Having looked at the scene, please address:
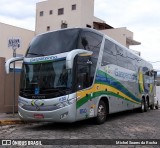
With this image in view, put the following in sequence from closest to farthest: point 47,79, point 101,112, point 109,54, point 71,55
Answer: point 71,55 → point 47,79 → point 101,112 → point 109,54

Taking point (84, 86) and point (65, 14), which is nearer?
point (84, 86)

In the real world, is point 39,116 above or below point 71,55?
below

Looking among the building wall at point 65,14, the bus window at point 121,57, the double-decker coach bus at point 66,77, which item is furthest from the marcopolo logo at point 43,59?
the building wall at point 65,14

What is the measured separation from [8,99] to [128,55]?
6.98 m

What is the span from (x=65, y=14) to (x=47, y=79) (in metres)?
38.9

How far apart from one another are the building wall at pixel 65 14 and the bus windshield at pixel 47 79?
34.3m

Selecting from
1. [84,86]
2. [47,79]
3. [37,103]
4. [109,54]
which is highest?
[109,54]

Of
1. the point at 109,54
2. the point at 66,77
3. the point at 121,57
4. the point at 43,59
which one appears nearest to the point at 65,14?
the point at 121,57

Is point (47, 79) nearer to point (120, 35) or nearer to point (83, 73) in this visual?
point (83, 73)

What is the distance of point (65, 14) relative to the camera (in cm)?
4788

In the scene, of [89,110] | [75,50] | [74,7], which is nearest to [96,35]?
[75,50]

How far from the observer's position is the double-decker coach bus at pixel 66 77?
32.6ft

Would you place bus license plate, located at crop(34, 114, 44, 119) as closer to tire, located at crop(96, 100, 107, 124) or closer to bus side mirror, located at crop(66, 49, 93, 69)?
bus side mirror, located at crop(66, 49, 93, 69)

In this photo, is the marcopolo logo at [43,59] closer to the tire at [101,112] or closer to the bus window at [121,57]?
the tire at [101,112]
